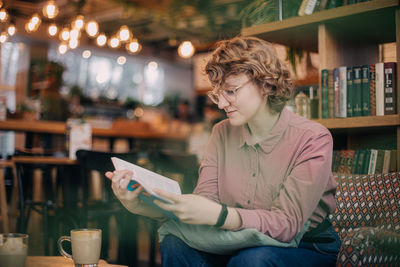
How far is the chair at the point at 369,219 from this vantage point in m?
→ 1.25

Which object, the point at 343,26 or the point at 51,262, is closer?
the point at 51,262

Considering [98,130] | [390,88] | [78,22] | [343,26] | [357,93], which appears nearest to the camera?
[390,88]

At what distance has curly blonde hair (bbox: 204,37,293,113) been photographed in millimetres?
1410

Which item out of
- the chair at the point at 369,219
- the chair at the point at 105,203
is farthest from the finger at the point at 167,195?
the chair at the point at 105,203

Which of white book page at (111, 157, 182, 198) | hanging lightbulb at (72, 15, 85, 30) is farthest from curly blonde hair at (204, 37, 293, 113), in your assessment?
hanging lightbulb at (72, 15, 85, 30)

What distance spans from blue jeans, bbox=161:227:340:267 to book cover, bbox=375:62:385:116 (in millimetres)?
729

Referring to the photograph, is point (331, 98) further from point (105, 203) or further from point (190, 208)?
point (105, 203)

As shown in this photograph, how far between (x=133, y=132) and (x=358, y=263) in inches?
203

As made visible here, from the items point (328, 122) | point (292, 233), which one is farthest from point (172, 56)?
point (292, 233)

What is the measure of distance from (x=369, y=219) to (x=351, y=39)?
3.54 feet

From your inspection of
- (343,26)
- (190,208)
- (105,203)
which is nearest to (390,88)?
(343,26)

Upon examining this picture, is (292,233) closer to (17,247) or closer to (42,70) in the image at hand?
(17,247)

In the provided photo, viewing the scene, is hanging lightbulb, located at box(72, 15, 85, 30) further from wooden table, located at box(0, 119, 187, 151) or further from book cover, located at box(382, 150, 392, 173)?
book cover, located at box(382, 150, 392, 173)

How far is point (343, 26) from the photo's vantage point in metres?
2.13
